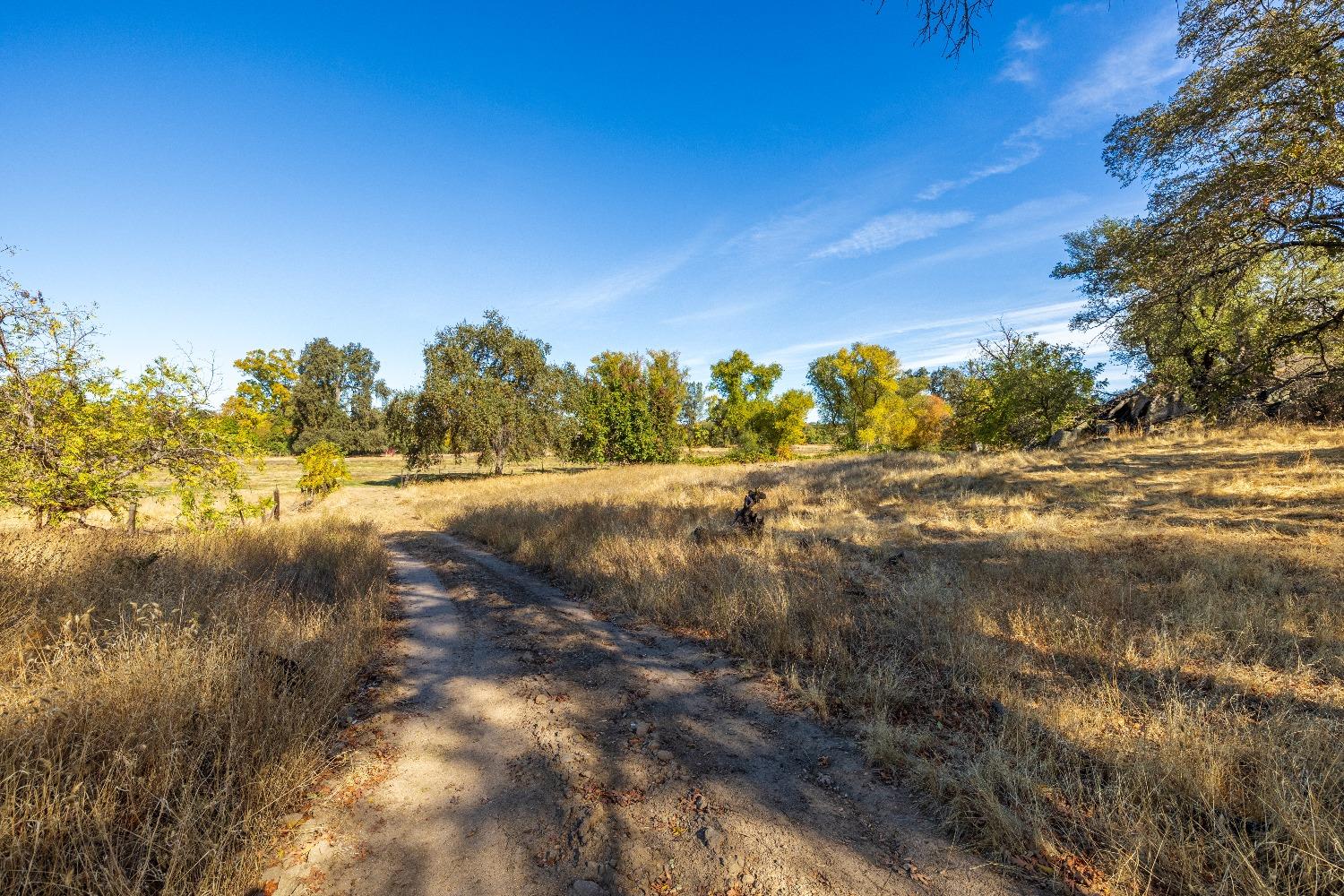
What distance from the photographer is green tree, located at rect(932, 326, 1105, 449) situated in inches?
1102

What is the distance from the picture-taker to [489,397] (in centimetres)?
3462

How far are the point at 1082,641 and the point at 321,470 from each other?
3181cm

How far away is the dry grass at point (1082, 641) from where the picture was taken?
268 centimetres

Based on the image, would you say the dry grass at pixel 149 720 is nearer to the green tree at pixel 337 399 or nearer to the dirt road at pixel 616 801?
the dirt road at pixel 616 801

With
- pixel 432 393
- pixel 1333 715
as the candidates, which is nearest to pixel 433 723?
pixel 1333 715

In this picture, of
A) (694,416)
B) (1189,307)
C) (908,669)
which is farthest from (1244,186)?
(694,416)

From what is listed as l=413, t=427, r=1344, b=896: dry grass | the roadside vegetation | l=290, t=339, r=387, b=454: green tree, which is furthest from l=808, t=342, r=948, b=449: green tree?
l=290, t=339, r=387, b=454: green tree

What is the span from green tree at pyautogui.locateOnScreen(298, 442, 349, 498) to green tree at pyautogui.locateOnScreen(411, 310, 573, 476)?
7.31 meters

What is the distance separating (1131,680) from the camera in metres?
4.18

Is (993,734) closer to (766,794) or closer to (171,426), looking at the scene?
(766,794)

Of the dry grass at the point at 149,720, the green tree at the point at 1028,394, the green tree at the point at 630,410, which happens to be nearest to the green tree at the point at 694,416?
the green tree at the point at 630,410

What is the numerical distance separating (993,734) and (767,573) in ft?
12.1

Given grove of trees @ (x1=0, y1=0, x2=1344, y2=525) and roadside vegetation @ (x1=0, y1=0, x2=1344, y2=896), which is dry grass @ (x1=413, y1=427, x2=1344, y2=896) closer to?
roadside vegetation @ (x1=0, y1=0, x2=1344, y2=896)

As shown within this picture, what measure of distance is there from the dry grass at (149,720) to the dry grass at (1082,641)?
13.4 feet
